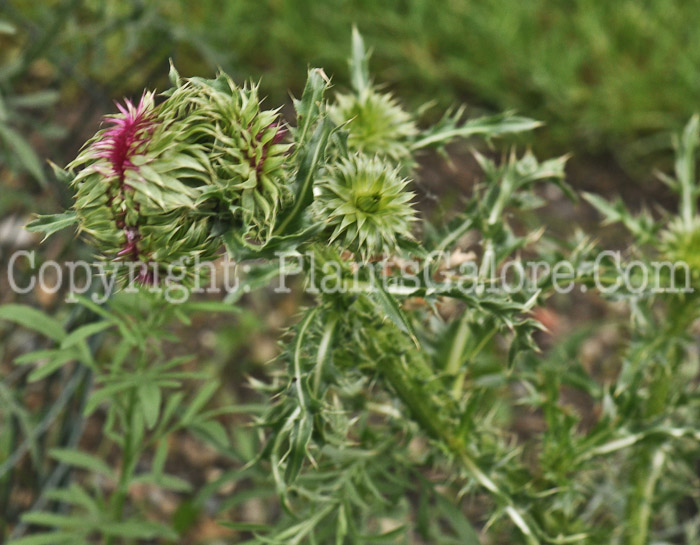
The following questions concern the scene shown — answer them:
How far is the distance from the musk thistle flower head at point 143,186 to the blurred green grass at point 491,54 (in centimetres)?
270

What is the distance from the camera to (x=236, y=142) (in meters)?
1.21

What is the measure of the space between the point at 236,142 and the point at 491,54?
308 cm

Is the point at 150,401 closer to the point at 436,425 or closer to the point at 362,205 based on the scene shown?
the point at 436,425

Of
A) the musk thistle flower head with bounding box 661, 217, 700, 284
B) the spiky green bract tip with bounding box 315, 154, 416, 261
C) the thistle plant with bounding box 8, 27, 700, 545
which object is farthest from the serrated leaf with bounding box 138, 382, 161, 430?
the musk thistle flower head with bounding box 661, 217, 700, 284

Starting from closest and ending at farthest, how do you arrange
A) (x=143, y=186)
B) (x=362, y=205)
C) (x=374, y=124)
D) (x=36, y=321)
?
1. (x=143, y=186)
2. (x=362, y=205)
3. (x=374, y=124)
4. (x=36, y=321)

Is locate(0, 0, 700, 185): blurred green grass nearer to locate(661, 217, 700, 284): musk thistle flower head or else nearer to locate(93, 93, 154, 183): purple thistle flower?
locate(661, 217, 700, 284): musk thistle flower head

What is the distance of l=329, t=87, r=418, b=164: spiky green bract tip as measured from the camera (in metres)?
1.64

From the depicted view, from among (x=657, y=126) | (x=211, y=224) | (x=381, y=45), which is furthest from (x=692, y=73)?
(x=211, y=224)

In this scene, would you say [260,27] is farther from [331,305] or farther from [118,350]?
[331,305]

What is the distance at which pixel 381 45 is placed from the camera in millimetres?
4125

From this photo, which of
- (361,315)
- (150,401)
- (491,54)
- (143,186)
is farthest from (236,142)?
(491,54)

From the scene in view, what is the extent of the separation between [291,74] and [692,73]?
1.91 m

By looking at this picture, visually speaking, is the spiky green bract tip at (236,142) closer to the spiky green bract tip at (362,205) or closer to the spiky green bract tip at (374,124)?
the spiky green bract tip at (362,205)

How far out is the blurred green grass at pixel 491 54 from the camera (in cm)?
394
